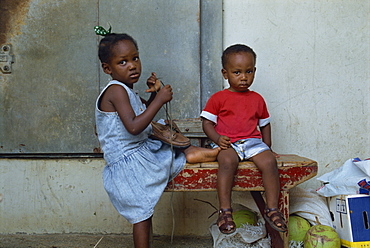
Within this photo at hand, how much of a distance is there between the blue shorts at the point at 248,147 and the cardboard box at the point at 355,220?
710 millimetres

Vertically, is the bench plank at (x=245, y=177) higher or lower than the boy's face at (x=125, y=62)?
lower

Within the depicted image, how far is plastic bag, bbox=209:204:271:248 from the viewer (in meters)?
3.12

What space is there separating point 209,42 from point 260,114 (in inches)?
32.0

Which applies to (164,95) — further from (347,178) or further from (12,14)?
(12,14)

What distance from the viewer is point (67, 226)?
12.0 feet

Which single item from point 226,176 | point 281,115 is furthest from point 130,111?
point 281,115

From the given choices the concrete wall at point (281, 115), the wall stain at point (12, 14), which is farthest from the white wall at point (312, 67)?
the wall stain at point (12, 14)

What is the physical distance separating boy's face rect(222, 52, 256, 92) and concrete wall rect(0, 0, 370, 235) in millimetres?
540

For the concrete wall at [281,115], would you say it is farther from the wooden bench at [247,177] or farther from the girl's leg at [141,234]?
the girl's leg at [141,234]

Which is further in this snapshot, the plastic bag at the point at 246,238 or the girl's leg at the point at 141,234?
the plastic bag at the point at 246,238

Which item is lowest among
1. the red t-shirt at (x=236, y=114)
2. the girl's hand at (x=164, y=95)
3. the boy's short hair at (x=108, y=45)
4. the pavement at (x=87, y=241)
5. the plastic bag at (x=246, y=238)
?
the pavement at (x=87, y=241)

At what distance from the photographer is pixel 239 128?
3016 millimetres

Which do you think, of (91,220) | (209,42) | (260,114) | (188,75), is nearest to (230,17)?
(209,42)

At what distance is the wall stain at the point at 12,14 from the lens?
11.7ft
